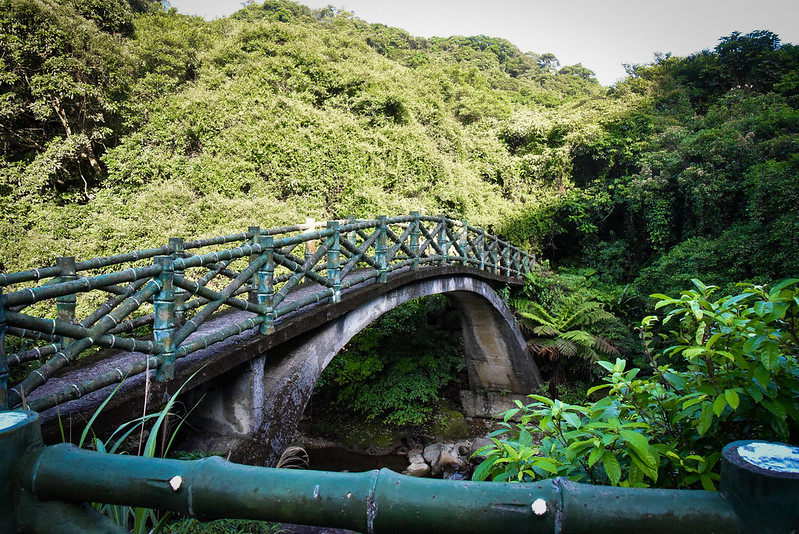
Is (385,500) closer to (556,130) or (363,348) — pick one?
(363,348)

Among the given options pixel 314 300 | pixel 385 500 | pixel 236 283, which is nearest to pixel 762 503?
pixel 385 500

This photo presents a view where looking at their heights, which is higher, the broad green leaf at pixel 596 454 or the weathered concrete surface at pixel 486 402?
the broad green leaf at pixel 596 454

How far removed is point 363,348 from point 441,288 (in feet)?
13.8

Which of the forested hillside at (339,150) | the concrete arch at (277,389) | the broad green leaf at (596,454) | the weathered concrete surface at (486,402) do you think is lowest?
the weathered concrete surface at (486,402)

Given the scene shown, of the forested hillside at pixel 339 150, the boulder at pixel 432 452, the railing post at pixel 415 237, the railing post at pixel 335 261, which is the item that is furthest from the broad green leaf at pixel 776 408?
the forested hillside at pixel 339 150

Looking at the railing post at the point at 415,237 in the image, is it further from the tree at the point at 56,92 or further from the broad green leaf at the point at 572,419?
the tree at the point at 56,92

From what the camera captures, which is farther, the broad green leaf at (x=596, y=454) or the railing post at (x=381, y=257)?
the railing post at (x=381, y=257)

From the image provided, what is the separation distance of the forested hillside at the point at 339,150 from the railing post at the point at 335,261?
599 centimetres

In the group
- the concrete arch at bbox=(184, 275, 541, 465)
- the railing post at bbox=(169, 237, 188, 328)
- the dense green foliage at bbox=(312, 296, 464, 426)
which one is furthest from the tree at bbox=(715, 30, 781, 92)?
the railing post at bbox=(169, 237, 188, 328)

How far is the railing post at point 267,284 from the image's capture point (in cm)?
395

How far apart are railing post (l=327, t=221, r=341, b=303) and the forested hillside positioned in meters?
5.99

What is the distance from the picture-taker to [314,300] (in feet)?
15.7

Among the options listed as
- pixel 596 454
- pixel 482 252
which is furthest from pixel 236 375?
pixel 482 252

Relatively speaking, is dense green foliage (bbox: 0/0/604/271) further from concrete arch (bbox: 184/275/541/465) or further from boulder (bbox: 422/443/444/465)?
boulder (bbox: 422/443/444/465)
